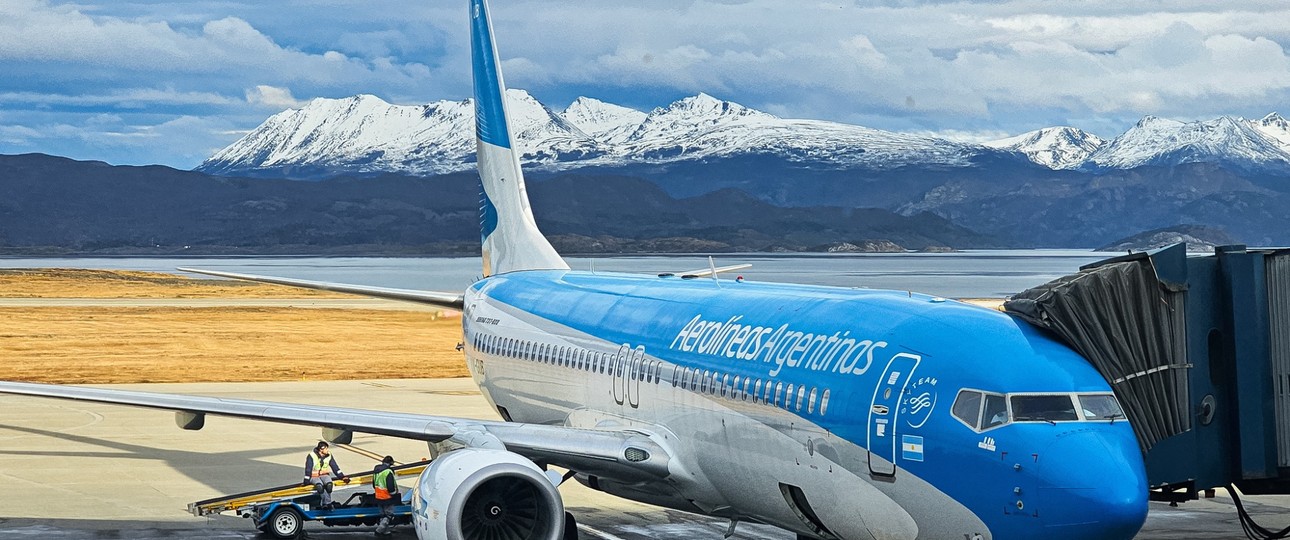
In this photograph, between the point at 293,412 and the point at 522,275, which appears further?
the point at 522,275

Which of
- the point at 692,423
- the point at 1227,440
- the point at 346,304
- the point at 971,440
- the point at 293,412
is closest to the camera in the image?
the point at 971,440

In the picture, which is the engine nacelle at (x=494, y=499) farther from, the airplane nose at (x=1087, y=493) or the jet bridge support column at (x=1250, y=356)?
the jet bridge support column at (x=1250, y=356)

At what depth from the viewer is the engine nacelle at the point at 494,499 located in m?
17.4

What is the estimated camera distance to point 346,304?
105812 millimetres

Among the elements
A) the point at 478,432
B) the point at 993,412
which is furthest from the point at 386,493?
the point at 993,412

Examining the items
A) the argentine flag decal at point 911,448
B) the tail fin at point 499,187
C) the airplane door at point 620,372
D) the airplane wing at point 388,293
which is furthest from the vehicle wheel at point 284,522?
the argentine flag decal at point 911,448

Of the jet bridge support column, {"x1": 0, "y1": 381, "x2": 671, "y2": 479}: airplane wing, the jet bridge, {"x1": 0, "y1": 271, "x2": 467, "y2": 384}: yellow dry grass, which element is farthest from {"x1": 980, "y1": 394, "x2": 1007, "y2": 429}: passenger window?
{"x1": 0, "y1": 271, "x2": 467, "y2": 384}: yellow dry grass

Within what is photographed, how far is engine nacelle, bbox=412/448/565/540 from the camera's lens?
1744cm

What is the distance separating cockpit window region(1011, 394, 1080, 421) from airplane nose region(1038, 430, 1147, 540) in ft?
1.03

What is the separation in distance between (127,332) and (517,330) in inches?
1905

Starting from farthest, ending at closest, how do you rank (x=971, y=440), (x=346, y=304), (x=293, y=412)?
1. (x=346, y=304)
2. (x=293, y=412)
3. (x=971, y=440)

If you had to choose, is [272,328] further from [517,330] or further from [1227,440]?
[1227,440]

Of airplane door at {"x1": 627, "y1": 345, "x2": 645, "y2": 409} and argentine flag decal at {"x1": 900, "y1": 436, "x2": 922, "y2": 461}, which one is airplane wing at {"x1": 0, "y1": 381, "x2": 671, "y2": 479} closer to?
airplane door at {"x1": 627, "y1": 345, "x2": 645, "y2": 409}

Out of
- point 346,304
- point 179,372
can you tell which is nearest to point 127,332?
point 179,372
